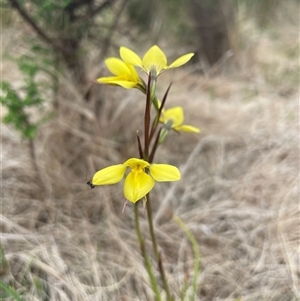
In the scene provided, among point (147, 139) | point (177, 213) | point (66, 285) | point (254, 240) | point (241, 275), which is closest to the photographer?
point (147, 139)

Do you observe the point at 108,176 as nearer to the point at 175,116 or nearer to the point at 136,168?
the point at 136,168

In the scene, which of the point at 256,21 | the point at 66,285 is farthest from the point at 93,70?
the point at 256,21

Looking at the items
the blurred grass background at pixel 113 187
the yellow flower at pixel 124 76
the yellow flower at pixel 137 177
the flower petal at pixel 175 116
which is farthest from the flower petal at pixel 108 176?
the blurred grass background at pixel 113 187

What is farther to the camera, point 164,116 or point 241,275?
point 241,275

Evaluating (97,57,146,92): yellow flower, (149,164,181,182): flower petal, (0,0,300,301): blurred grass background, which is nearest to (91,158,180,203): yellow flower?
(149,164,181,182): flower petal

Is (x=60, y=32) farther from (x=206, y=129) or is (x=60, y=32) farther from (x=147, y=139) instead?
(x=147, y=139)

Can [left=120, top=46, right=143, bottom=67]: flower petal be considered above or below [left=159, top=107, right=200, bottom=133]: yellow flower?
above

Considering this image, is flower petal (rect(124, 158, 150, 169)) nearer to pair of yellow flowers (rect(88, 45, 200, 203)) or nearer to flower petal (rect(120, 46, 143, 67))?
pair of yellow flowers (rect(88, 45, 200, 203))
